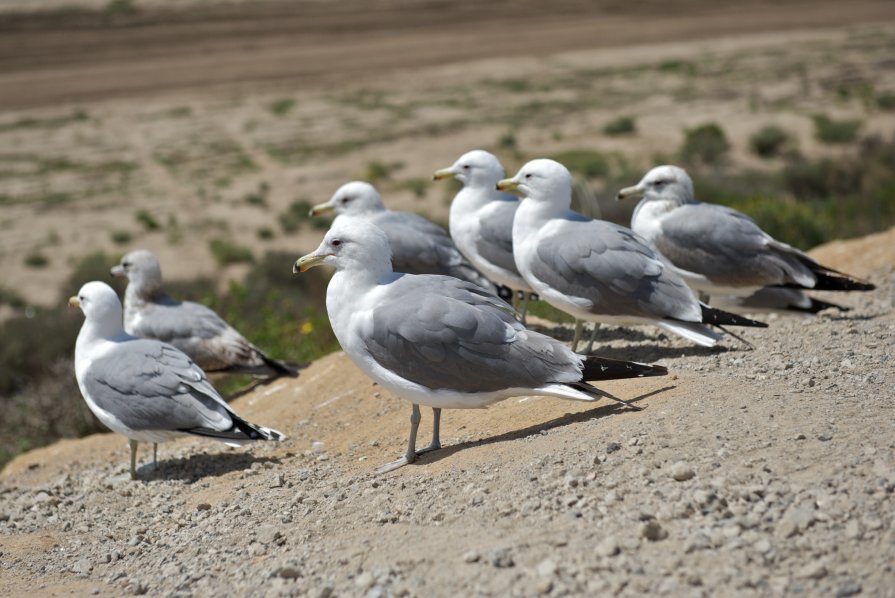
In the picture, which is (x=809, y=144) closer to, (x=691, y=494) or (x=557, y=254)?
(x=557, y=254)

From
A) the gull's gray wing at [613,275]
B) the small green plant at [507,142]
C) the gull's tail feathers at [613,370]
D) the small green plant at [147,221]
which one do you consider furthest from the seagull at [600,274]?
the small green plant at [507,142]

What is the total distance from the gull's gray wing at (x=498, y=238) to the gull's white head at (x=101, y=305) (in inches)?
128


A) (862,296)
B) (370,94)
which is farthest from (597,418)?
(370,94)

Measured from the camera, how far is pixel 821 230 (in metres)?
16.8

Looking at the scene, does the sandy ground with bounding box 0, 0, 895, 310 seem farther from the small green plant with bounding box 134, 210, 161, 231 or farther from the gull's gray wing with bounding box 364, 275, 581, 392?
the gull's gray wing with bounding box 364, 275, 581, 392

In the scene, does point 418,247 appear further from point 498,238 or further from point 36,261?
point 36,261

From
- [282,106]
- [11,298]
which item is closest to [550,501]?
[11,298]

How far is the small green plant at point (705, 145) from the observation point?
2877 cm

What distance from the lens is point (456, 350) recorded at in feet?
22.0

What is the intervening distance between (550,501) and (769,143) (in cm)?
2682

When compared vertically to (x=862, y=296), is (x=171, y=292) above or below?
below

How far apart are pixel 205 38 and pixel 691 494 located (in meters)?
42.9

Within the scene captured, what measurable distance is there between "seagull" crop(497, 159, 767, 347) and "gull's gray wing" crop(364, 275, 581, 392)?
141 cm

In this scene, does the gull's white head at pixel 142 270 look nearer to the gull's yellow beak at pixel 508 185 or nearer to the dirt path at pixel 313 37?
the gull's yellow beak at pixel 508 185
